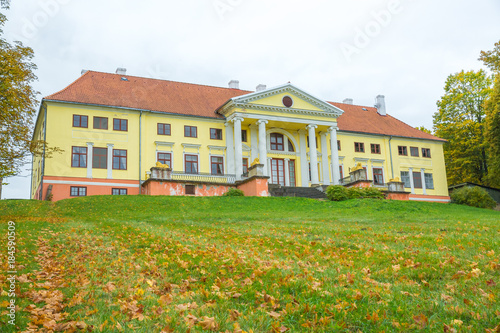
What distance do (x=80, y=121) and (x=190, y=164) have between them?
8.89 meters

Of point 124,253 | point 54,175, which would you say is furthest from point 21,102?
point 54,175

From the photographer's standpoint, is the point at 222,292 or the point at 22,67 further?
the point at 22,67

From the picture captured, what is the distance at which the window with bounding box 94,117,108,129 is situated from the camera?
111 feet

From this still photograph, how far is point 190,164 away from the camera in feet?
119

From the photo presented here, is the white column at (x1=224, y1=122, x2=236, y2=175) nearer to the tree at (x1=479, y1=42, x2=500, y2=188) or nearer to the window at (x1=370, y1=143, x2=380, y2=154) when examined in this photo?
the window at (x1=370, y1=143, x2=380, y2=154)

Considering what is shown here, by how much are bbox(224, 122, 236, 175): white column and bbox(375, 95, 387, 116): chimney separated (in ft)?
63.6

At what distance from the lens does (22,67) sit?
18312 millimetres

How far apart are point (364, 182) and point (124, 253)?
29398 millimetres

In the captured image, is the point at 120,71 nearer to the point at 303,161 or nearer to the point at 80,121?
the point at 80,121

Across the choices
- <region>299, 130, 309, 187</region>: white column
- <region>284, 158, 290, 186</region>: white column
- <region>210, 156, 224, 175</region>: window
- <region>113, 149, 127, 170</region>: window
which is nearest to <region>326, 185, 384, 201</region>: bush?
<region>299, 130, 309, 187</region>: white column

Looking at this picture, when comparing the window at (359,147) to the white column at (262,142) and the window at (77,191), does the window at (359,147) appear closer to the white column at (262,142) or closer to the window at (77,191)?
the white column at (262,142)

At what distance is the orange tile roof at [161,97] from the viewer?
34750 millimetres

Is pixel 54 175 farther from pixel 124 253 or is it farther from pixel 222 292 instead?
pixel 222 292

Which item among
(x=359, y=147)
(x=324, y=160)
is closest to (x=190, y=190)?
(x=324, y=160)
